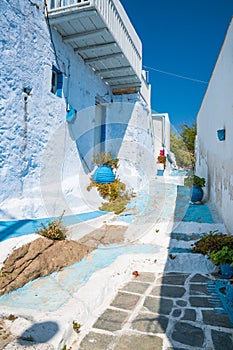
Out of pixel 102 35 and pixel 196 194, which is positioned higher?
pixel 102 35

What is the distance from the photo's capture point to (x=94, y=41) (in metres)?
6.71

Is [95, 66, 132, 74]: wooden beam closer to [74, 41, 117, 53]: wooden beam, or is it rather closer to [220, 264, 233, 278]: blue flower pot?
[74, 41, 117, 53]: wooden beam

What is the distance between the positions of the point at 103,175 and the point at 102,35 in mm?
3983

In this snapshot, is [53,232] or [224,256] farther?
[53,232]

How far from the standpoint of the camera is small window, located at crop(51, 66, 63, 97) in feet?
20.5

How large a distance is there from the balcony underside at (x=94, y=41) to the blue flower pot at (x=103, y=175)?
3388 mm

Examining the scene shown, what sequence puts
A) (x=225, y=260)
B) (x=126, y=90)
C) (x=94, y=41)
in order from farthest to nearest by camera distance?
(x=126, y=90) → (x=94, y=41) → (x=225, y=260)

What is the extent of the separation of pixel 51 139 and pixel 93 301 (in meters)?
4.29

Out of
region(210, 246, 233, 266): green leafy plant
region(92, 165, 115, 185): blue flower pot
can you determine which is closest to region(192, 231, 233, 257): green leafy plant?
region(210, 246, 233, 266): green leafy plant

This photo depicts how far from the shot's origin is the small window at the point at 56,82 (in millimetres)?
6262

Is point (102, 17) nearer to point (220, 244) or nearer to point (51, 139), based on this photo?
point (51, 139)

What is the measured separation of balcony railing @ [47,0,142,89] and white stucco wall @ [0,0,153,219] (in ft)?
1.08

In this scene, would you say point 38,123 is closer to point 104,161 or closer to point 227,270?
point 104,161

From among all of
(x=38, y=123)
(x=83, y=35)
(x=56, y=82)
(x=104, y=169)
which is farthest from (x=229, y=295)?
(x=83, y=35)
